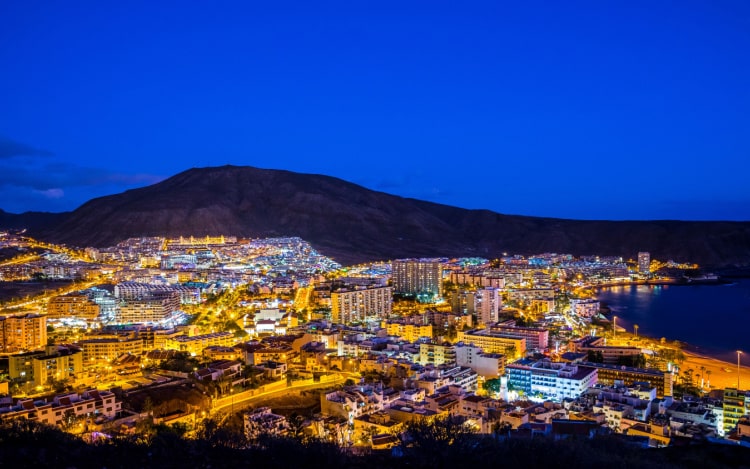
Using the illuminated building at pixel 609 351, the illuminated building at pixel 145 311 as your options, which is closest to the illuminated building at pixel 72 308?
the illuminated building at pixel 145 311

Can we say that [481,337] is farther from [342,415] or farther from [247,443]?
[247,443]

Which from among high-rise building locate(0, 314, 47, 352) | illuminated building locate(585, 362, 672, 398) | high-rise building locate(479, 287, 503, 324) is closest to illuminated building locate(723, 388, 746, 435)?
illuminated building locate(585, 362, 672, 398)

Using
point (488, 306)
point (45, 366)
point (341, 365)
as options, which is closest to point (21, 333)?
point (45, 366)

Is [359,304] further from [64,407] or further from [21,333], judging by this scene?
[64,407]

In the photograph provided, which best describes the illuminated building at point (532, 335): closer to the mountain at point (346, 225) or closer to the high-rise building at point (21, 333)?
the high-rise building at point (21, 333)

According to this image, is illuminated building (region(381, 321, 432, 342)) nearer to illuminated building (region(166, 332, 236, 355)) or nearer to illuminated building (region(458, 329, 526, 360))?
illuminated building (region(458, 329, 526, 360))

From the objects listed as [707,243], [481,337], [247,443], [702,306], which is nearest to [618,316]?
[702,306]

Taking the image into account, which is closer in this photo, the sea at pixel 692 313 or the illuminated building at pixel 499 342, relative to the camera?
the illuminated building at pixel 499 342
